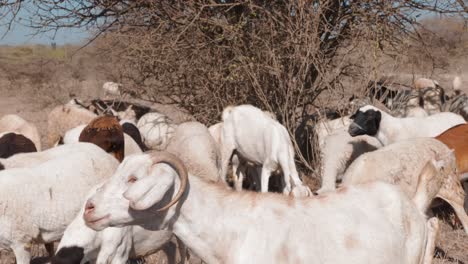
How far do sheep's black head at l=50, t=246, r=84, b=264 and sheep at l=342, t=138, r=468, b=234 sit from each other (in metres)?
3.30

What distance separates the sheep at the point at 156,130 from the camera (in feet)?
44.2

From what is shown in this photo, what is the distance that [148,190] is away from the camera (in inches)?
147

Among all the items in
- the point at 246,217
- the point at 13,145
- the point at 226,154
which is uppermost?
the point at 246,217

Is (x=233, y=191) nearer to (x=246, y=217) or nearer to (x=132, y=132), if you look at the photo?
(x=246, y=217)

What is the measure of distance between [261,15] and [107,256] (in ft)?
21.1

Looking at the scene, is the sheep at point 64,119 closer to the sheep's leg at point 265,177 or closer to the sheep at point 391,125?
the sheep's leg at point 265,177

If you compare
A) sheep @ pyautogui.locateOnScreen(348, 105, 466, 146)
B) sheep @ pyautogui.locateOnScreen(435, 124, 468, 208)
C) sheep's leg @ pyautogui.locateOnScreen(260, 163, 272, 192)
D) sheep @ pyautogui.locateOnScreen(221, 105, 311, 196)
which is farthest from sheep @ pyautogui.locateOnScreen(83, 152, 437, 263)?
sheep @ pyautogui.locateOnScreen(348, 105, 466, 146)

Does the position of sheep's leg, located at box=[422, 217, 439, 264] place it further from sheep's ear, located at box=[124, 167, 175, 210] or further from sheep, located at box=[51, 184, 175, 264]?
sheep, located at box=[51, 184, 175, 264]

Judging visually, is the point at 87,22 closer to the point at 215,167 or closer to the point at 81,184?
the point at 215,167

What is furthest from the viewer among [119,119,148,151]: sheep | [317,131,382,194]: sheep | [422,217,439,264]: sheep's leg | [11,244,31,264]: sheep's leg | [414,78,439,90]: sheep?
[414,78,439,90]: sheep

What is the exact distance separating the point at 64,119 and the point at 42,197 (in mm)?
7356

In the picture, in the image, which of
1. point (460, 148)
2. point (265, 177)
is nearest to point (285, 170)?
point (265, 177)

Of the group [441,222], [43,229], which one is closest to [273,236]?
[43,229]

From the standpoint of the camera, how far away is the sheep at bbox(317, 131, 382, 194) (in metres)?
9.23
